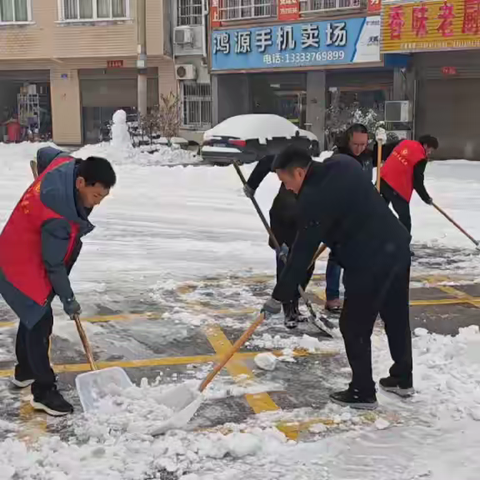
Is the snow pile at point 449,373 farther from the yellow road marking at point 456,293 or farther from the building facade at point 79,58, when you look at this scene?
the building facade at point 79,58

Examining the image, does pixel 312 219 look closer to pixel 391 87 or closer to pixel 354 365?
pixel 354 365

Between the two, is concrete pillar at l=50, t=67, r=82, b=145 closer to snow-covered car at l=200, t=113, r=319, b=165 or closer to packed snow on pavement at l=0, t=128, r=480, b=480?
snow-covered car at l=200, t=113, r=319, b=165

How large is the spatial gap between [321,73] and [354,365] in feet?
56.3

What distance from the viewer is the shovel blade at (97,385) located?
12.9 ft

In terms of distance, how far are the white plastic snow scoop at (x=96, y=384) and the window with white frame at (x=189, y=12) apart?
65.7 ft

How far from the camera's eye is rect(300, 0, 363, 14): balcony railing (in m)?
18.5

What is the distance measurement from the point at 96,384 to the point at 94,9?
70.1ft

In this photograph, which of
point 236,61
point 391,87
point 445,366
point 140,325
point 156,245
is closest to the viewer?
point 445,366

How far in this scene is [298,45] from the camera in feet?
64.3

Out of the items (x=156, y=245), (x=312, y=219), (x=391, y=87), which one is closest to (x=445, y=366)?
(x=312, y=219)

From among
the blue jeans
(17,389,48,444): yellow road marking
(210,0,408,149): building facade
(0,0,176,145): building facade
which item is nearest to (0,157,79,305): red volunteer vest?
(17,389,48,444): yellow road marking

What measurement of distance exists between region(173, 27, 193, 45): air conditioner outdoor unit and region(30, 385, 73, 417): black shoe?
19621 mm

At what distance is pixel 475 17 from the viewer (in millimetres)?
15461

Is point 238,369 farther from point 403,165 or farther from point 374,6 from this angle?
point 374,6
